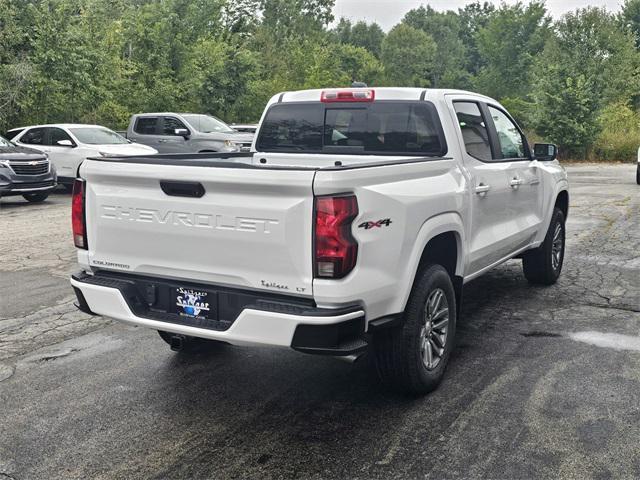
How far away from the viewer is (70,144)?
15922mm

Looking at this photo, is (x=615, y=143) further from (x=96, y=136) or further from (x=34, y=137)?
(x=34, y=137)

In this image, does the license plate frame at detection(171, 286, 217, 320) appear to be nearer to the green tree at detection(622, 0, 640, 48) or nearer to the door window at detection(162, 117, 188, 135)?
the door window at detection(162, 117, 188, 135)

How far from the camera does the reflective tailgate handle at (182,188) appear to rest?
3.64m

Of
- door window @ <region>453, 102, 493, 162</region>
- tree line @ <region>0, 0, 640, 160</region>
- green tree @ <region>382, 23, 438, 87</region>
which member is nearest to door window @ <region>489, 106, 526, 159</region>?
door window @ <region>453, 102, 493, 162</region>

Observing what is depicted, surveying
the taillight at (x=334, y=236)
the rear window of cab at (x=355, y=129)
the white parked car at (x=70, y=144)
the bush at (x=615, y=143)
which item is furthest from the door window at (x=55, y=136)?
the bush at (x=615, y=143)

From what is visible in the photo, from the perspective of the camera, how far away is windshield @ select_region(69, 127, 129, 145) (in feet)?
53.5

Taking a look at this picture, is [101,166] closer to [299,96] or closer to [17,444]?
[17,444]

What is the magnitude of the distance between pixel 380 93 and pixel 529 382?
7.36 feet

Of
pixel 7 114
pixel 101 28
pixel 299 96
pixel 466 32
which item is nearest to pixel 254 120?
pixel 101 28

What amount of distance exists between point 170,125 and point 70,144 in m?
3.71

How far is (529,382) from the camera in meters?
4.41

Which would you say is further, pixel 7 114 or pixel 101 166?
pixel 7 114

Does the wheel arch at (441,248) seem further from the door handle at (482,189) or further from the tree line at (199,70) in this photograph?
the tree line at (199,70)

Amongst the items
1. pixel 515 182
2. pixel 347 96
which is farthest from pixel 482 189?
pixel 347 96
